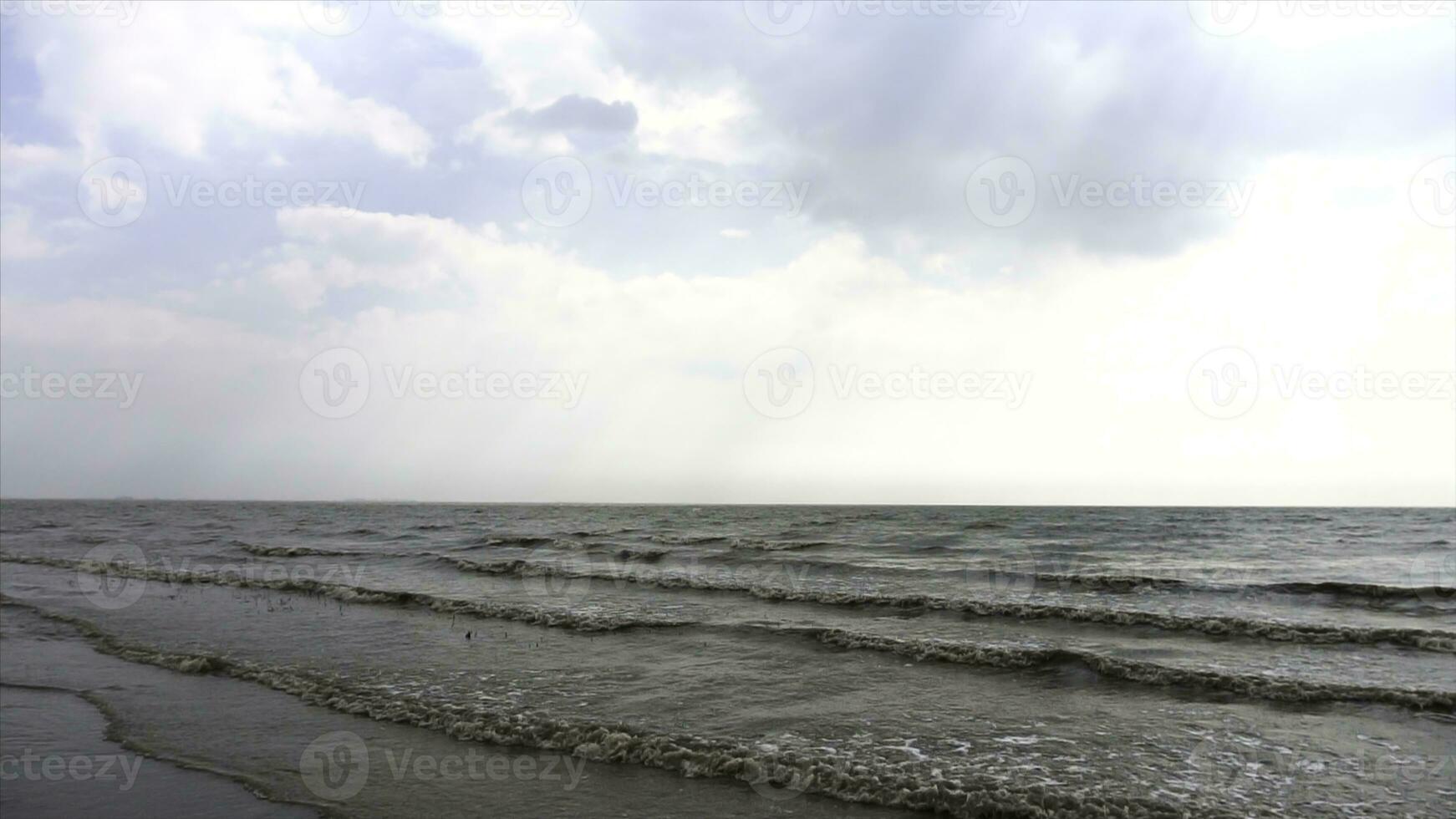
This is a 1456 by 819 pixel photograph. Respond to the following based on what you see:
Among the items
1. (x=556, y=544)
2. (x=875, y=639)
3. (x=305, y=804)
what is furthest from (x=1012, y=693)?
(x=556, y=544)

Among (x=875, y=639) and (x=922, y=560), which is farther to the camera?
(x=922, y=560)

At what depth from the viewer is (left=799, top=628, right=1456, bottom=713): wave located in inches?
456

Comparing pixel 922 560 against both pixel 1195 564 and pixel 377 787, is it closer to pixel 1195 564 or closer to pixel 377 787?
pixel 1195 564

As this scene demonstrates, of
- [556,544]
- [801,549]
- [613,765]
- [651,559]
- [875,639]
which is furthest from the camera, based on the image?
[556,544]

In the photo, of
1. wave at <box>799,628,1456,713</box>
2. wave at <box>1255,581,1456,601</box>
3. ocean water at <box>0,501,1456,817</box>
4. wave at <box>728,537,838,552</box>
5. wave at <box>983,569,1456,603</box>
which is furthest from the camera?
wave at <box>728,537,838,552</box>

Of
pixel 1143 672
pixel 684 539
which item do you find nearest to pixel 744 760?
pixel 1143 672

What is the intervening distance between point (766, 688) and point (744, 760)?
3.62 m

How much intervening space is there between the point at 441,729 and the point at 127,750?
11.8ft

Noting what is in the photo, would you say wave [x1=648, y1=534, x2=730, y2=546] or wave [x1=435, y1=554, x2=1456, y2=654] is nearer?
wave [x1=435, y1=554, x2=1456, y2=654]

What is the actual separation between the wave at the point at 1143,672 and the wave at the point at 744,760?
226 inches

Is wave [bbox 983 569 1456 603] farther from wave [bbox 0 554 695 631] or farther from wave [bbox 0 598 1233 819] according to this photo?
wave [bbox 0 598 1233 819]

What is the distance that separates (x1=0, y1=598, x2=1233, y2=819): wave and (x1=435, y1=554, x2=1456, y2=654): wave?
37.2ft

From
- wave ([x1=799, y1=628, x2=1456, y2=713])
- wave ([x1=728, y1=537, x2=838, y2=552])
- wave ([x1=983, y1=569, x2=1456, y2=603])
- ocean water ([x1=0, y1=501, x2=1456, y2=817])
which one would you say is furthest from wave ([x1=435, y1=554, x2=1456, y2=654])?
wave ([x1=728, y1=537, x2=838, y2=552])

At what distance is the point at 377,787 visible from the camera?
310 inches
